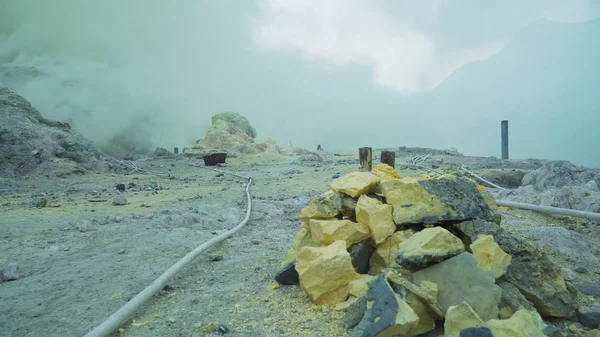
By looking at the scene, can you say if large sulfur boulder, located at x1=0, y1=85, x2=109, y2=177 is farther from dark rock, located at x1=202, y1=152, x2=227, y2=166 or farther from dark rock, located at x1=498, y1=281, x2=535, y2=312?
dark rock, located at x1=498, y1=281, x2=535, y2=312

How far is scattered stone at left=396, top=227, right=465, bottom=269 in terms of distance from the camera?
173 centimetres

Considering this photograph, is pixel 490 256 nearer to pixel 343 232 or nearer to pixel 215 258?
pixel 343 232

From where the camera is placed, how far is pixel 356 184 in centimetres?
261

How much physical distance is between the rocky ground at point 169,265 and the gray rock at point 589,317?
4 centimetres

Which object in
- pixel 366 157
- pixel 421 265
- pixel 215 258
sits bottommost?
pixel 215 258

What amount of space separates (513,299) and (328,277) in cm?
88

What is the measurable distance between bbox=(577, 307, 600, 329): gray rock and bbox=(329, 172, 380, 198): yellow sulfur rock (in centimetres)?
132

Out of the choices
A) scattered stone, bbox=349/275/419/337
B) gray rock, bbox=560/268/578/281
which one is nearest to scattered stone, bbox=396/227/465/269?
scattered stone, bbox=349/275/419/337

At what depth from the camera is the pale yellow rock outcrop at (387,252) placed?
7.08 feet

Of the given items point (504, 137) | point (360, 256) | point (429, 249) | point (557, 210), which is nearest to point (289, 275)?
point (360, 256)

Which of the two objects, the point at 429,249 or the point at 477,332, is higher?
the point at 429,249

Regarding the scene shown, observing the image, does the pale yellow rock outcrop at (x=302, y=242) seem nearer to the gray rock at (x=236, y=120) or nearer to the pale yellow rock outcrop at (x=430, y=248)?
the pale yellow rock outcrop at (x=430, y=248)

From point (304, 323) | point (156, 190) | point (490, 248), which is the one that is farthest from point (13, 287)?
point (156, 190)

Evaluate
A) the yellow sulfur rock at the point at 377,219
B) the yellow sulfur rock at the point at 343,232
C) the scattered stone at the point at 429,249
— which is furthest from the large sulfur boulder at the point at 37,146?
the scattered stone at the point at 429,249
